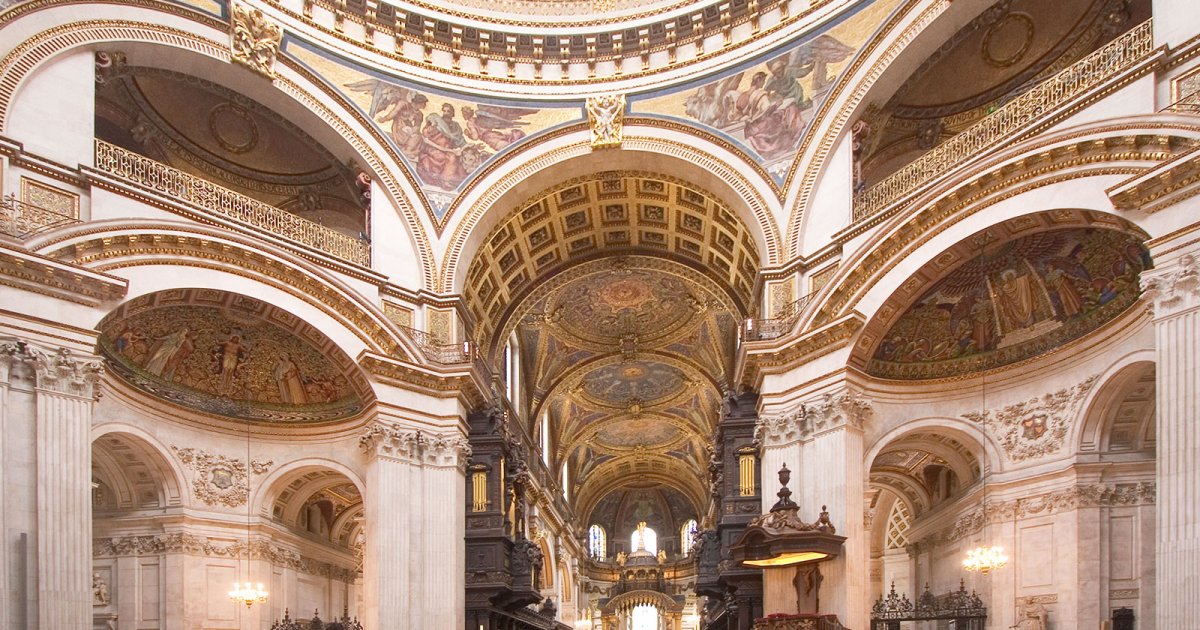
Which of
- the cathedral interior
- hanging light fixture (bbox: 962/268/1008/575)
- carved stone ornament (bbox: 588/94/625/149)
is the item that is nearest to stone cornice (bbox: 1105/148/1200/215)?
the cathedral interior

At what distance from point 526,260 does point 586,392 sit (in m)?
13.5

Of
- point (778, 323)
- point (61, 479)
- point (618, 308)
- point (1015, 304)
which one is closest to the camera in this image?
point (61, 479)

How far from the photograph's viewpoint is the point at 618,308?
33656 mm

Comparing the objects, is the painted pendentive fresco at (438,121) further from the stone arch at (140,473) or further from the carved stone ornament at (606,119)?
the stone arch at (140,473)

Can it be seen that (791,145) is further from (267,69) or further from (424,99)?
(267,69)

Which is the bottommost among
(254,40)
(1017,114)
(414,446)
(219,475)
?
(219,475)

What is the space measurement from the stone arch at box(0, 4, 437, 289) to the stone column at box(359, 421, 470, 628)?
375cm

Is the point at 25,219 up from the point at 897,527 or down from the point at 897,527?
up

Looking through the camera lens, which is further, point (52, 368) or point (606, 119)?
point (606, 119)

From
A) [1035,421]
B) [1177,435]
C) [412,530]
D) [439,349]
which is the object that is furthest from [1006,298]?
[412,530]

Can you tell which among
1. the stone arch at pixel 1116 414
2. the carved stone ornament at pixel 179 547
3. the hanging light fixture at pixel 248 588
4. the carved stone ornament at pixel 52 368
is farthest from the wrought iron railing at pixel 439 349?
the stone arch at pixel 1116 414

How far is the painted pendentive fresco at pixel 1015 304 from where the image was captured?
16.1m

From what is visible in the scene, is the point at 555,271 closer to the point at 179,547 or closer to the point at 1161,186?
the point at 179,547

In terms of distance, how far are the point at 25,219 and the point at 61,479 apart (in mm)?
3834
